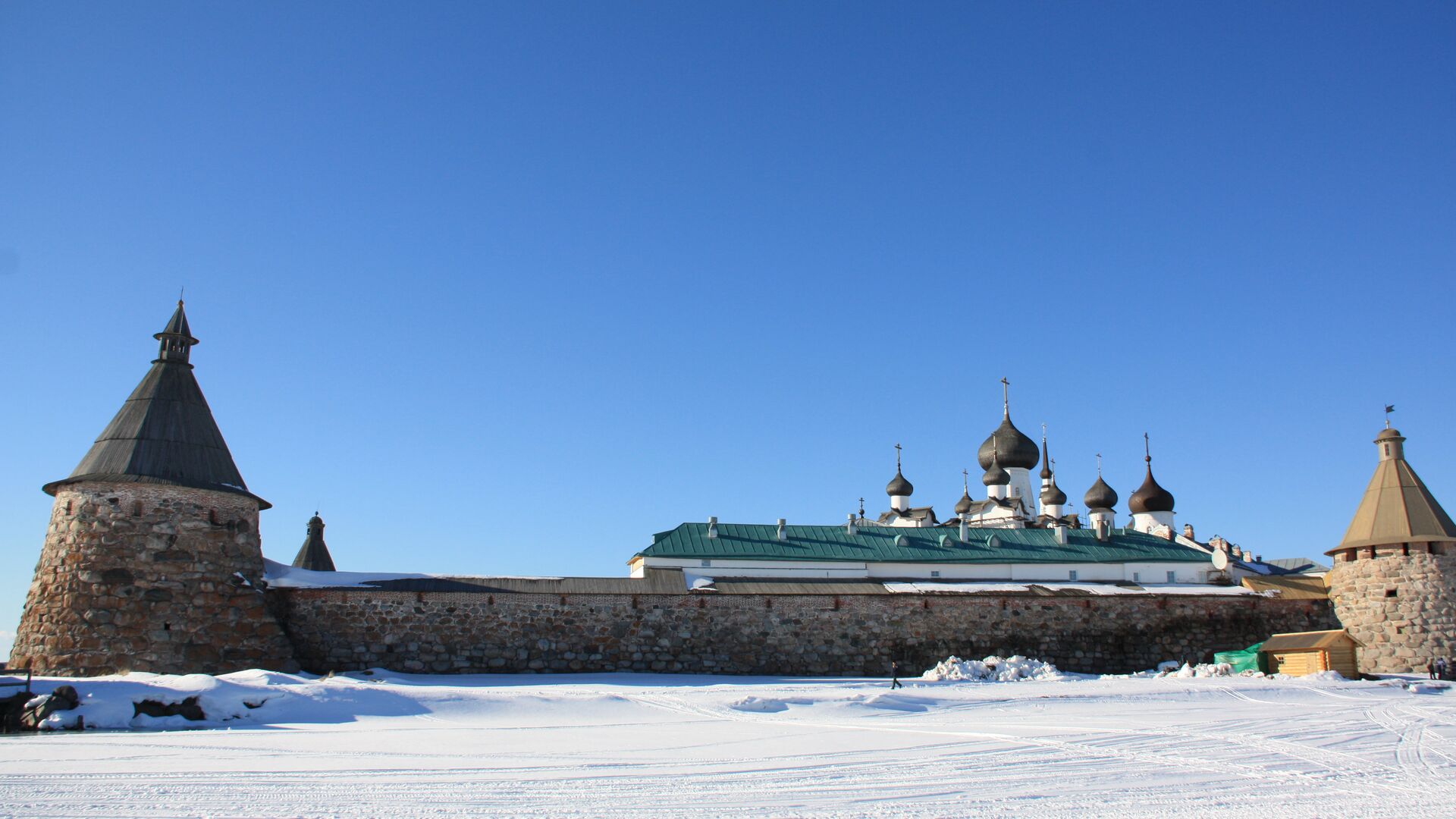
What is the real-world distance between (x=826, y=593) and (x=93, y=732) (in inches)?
543

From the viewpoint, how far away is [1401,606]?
22656mm

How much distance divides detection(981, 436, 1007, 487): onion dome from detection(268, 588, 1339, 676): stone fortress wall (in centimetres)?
1734

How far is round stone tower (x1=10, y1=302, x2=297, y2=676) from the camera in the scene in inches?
700

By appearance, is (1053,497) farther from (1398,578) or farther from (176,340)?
(176,340)

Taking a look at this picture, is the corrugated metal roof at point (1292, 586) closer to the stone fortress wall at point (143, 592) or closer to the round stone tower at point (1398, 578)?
the round stone tower at point (1398, 578)

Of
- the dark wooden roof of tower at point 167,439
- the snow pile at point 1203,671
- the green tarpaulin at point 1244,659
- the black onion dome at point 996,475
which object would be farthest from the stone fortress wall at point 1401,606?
the dark wooden roof of tower at point 167,439

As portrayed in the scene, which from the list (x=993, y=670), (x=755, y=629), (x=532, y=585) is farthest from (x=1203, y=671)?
(x=532, y=585)

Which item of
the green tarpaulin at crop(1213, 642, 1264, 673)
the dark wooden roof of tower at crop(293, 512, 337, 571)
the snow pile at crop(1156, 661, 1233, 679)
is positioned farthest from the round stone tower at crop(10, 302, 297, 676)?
the green tarpaulin at crop(1213, 642, 1264, 673)

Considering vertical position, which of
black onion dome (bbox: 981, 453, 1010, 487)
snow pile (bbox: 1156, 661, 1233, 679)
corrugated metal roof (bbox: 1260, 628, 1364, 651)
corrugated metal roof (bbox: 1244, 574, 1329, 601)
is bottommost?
snow pile (bbox: 1156, 661, 1233, 679)

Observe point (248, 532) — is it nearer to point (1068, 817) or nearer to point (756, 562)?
point (756, 562)

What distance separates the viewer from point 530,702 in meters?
15.0

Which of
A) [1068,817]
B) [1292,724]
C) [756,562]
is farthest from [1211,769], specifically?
[756,562]

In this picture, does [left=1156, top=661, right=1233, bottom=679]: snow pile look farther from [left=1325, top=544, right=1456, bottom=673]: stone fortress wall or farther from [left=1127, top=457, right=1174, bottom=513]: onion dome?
[left=1127, top=457, right=1174, bottom=513]: onion dome

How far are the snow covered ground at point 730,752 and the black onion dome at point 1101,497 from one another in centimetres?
2549
